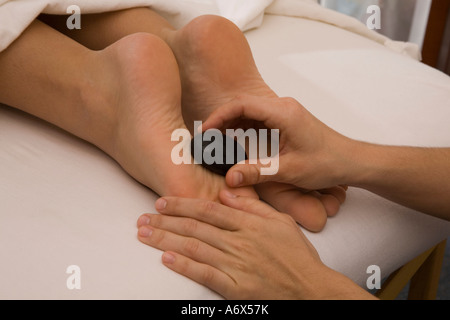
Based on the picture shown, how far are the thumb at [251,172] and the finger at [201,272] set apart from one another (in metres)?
0.13

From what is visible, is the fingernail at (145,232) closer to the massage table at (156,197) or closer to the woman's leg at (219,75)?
the massage table at (156,197)

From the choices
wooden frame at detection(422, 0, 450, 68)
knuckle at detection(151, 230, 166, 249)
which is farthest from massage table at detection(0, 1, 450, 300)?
wooden frame at detection(422, 0, 450, 68)

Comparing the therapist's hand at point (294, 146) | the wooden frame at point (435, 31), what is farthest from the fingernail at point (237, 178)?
the wooden frame at point (435, 31)

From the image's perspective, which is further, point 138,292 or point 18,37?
point 18,37

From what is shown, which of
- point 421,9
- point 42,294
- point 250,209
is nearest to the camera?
point 42,294

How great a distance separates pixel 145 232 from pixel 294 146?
23 cm

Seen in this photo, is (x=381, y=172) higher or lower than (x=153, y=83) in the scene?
lower

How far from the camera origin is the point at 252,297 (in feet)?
2.06

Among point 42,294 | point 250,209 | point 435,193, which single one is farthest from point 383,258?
point 42,294

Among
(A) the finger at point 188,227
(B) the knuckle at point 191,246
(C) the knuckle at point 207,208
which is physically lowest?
(B) the knuckle at point 191,246

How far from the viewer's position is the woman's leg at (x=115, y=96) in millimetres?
729

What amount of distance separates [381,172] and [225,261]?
0.28 metres

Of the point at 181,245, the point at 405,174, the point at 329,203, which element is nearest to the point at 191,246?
the point at 181,245
